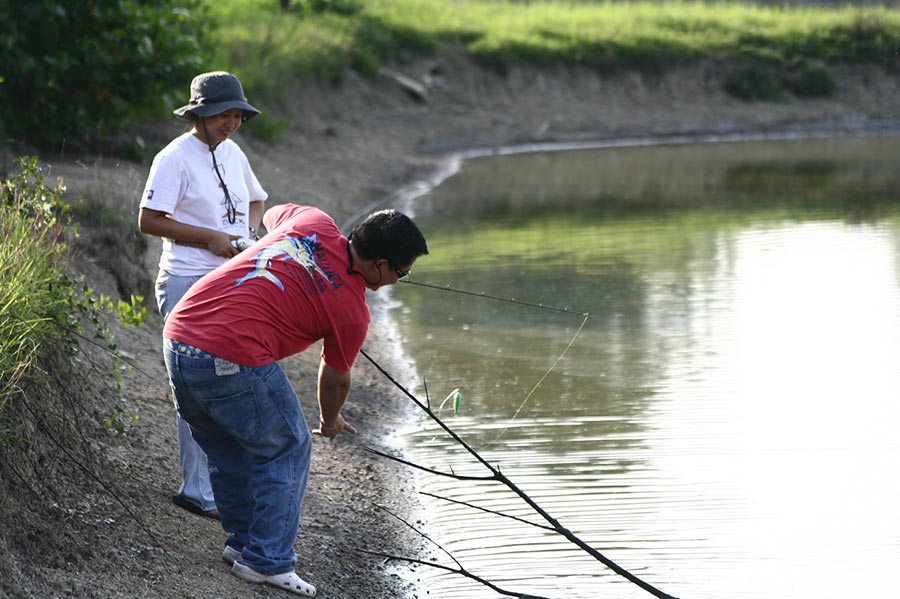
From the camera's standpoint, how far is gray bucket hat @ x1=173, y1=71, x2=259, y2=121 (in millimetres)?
5160

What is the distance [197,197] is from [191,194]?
0.03 meters

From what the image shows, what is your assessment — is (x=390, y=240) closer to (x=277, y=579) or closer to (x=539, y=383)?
(x=277, y=579)

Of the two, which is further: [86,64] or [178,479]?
[86,64]

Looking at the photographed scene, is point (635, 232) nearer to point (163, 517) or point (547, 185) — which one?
point (547, 185)

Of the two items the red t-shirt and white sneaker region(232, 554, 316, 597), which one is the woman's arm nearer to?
the red t-shirt

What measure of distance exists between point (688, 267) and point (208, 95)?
753cm

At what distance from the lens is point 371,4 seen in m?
28.0

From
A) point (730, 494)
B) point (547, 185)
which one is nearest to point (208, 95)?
point (730, 494)

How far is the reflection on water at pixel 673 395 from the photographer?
5.74 meters

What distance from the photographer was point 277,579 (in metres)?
4.82

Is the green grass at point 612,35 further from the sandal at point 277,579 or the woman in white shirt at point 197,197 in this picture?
the sandal at point 277,579

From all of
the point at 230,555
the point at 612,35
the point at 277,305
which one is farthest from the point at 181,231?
the point at 612,35

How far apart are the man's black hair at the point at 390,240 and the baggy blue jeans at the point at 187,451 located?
3.23ft

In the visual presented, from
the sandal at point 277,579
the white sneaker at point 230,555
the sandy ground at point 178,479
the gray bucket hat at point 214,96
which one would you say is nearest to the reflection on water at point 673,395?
the sandy ground at point 178,479
